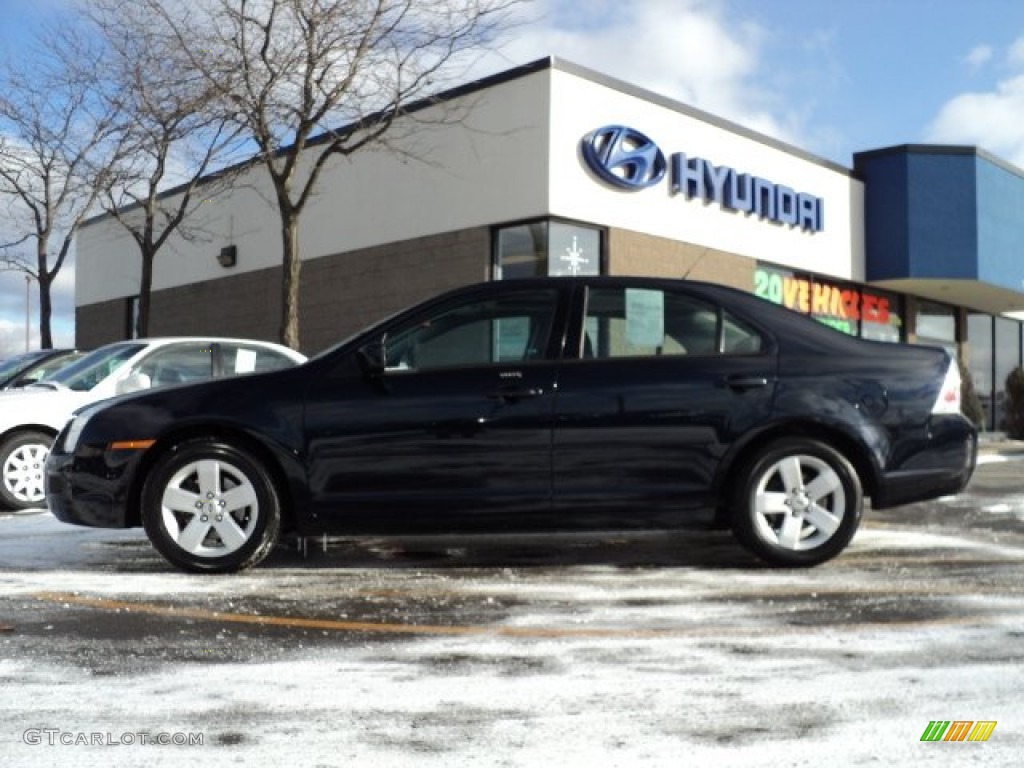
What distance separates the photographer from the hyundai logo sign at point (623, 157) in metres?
16.5

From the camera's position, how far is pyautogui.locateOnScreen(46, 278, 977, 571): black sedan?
5418mm

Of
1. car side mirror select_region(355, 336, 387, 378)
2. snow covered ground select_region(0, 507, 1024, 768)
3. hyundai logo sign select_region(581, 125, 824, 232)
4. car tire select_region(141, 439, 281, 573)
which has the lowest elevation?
snow covered ground select_region(0, 507, 1024, 768)

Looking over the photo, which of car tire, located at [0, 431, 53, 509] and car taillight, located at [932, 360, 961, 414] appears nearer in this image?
car taillight, located at [932, 360, 961, 414]

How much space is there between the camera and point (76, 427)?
5.86 metres

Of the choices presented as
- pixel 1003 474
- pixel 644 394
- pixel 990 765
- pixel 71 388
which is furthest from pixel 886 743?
pixel 1003 474

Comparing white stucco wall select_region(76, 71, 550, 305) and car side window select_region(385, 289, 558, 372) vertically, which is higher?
white stucco wall select_region(76, 71, 550, 305)

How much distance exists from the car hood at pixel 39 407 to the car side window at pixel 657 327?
5.23m

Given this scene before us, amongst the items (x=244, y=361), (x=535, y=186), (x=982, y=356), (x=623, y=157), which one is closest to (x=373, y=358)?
(x=244, y=361)

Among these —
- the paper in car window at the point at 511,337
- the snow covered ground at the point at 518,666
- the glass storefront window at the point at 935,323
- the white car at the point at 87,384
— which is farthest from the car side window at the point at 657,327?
the glass storefront window at the point at 935,323

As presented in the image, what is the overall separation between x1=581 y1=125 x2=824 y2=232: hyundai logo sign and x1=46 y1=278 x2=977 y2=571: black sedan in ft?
36.7

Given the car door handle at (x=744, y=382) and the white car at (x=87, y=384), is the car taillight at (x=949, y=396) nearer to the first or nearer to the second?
the car door handle at (x=744, y=382)

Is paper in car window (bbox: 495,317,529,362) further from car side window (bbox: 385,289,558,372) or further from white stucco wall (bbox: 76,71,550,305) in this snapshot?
white stucco wall (bbox: 76,71,550,305)

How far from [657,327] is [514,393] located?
2.96 ft

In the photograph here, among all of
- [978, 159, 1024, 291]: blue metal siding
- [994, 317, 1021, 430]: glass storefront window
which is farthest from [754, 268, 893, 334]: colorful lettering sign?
[994, 317, 1021, 430]: glass storefront window
